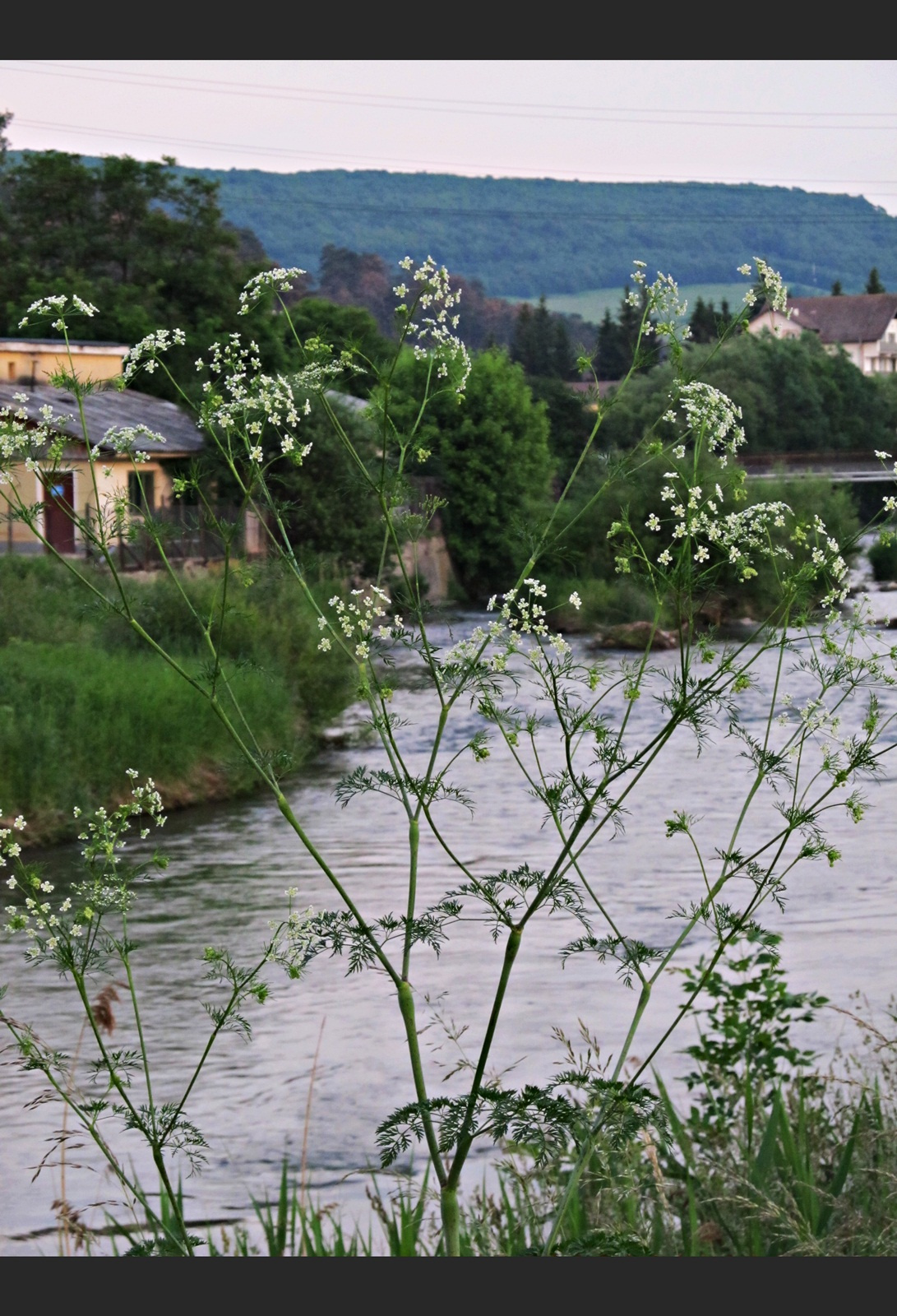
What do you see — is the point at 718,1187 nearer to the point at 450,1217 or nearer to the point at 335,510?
the point at 450,1217

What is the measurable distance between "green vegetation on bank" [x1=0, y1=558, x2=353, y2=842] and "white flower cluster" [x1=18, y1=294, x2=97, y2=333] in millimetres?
8935

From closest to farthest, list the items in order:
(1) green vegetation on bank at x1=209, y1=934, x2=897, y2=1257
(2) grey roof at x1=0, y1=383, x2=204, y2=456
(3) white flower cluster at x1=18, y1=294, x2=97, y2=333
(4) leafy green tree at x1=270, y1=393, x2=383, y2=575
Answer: (3) white flower cluster at x1=18, y1=294, x2=97, y2=333, (1) green vegetation on bank at x1=209, y1=934, x2=897, y2=1257, (4) leafy green tree at x1=270, y1=393, x2=383, y2=575, (2) grey roof at x1=0, y1=383, x2=204, y2=456

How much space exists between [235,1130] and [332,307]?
38.0 meters

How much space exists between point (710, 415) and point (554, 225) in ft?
270

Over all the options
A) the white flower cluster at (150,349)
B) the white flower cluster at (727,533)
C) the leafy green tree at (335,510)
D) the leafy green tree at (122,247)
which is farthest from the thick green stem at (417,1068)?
the leafy green tree at (122,247)

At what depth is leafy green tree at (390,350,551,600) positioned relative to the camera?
34969 mm

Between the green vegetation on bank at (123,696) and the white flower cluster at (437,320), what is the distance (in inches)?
347

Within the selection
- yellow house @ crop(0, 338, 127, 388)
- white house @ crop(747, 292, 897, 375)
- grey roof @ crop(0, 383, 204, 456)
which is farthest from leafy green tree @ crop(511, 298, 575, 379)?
yellow house @ crop(0, 338, 127, 388)

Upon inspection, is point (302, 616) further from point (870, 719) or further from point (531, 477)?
point (531, 477)

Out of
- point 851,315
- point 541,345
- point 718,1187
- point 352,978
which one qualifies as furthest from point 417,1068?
point 851,315

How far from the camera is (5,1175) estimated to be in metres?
7.06

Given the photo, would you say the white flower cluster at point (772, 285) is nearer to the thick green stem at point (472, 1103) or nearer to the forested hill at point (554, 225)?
the thick green stem at point (472, 1103)

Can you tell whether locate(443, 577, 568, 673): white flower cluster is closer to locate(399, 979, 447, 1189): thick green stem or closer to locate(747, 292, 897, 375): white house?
locate(399, 979, 447, 1189): thick green stem

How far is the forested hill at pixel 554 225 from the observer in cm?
6875
